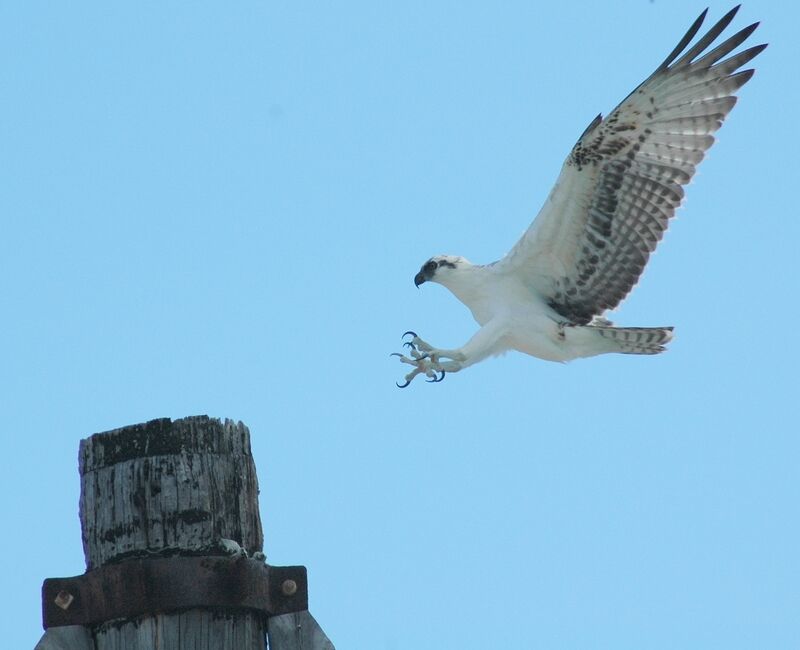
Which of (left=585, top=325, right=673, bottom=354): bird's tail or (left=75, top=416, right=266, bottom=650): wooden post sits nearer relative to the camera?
(left=75, top=416, right=266, bottom=650): wooden post

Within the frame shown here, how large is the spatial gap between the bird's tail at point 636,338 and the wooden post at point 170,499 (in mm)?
5113

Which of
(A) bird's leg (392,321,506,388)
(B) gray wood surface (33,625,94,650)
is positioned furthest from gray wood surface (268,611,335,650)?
(A) bird's leg (392,321,506,388)

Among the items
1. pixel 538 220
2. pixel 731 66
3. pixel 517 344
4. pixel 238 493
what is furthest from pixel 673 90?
pixel 238 493

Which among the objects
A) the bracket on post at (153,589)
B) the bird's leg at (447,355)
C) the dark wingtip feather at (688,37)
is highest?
the dark wingtip feather at (688,37)

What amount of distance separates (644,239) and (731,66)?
1.21 meters

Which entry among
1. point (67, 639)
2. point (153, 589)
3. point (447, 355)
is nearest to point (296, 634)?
point (153, 589)

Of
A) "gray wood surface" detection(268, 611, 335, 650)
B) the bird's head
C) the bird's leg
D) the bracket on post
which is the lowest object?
"gray wood surface" detection(268, 611, 335, 650)

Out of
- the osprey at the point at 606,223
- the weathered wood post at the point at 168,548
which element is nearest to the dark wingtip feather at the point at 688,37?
the osprey at the point at 606,223

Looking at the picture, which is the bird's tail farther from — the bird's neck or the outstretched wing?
the bird's neck

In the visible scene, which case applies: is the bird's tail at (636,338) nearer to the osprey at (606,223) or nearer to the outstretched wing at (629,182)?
the osprey at (606,223)

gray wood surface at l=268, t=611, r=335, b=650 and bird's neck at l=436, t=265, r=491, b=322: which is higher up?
bird's neck at l=436, t=265, r=491, b=322

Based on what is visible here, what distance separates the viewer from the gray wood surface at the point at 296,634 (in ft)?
10.3

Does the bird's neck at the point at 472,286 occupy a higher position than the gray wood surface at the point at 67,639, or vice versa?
the bird's neck at the point at 472,286

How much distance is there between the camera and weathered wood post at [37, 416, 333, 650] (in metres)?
3.05
